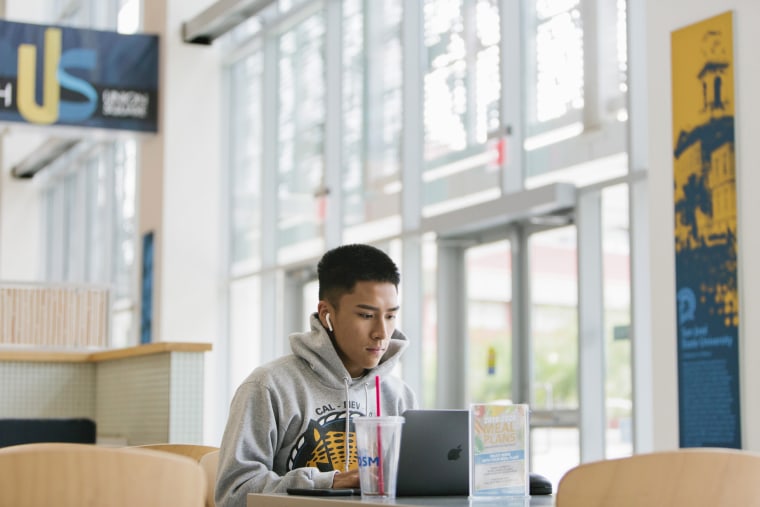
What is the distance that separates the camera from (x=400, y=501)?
1784mm

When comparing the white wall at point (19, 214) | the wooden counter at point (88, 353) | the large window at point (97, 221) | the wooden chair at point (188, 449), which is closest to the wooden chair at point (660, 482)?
the wooden chair at point (188, 449)

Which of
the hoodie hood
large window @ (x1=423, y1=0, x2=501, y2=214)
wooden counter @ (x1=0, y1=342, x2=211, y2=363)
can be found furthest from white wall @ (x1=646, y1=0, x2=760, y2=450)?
the hoodie hood

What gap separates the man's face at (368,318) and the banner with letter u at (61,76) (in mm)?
5857

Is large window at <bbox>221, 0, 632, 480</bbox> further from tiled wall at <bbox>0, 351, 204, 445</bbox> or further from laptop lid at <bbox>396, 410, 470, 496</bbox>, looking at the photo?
laptop lid at <bbox>396, 410, 470, 496</bbox>

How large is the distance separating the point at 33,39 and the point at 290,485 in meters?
6.48

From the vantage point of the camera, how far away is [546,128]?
5.83 metres

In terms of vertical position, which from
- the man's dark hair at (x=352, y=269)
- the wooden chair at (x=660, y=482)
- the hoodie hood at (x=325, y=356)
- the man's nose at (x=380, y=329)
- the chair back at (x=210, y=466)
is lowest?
the chair back at (x=210, y=466)

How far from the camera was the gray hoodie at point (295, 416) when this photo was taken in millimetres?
2260

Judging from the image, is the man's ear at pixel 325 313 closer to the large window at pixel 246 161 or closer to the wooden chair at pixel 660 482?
the wooden chair at pixel 660 482

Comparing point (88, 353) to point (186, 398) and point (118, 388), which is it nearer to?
point (118, 388)

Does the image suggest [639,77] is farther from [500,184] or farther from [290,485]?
[290,485]

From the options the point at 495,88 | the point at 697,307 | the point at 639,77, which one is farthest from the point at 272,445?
the point at 495,88

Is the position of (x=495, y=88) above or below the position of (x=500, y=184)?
above

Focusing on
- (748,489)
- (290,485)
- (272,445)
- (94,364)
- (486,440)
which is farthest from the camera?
(94,364)
